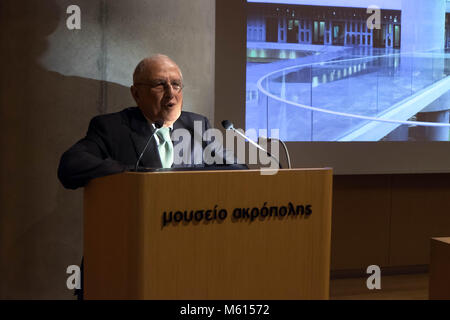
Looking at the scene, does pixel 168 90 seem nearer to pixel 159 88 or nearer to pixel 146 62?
pixel 159 88

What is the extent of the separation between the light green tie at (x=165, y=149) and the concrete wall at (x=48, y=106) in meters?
0.66

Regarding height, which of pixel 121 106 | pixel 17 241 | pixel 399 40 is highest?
pixel 399 40

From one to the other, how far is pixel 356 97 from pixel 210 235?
2.89 m

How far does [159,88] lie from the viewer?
2.80m

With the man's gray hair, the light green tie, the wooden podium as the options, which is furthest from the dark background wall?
the wooden podium

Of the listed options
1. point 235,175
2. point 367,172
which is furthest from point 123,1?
point 367,172

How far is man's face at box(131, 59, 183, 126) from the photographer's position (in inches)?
110

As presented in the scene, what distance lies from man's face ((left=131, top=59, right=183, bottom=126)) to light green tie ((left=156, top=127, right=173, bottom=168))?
94 millimetres

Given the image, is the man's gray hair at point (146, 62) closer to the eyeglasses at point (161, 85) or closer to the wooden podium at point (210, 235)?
the eyeglasses at point (161, 85)

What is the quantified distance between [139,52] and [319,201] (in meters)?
1.70

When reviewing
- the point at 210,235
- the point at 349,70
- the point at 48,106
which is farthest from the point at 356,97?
the point at 210,235

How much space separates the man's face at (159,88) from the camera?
2789 millimetres

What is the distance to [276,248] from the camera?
6.62 feet

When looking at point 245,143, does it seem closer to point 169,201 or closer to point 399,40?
point 399,40
